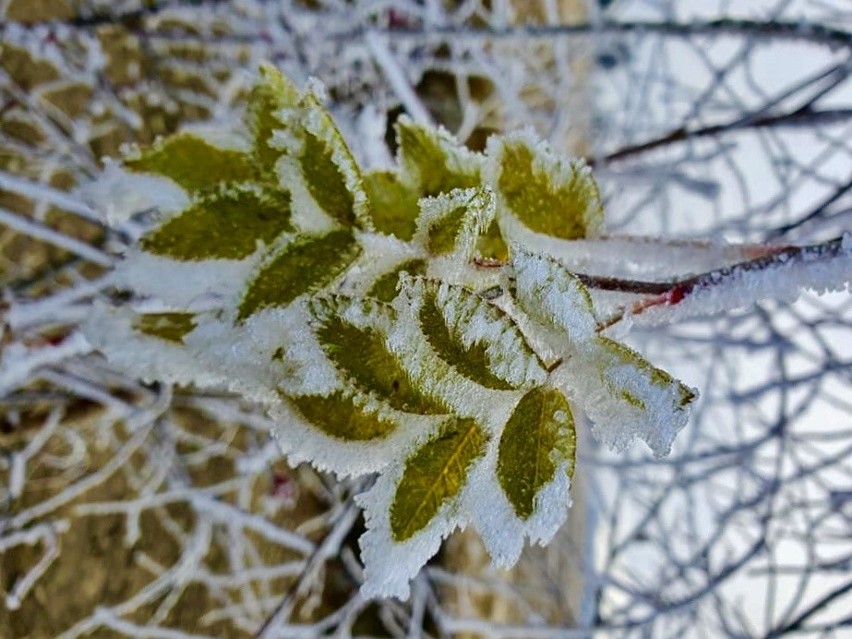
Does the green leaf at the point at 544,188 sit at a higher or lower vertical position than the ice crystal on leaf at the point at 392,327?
higher

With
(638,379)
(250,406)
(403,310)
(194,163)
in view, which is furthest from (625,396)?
(250,406)

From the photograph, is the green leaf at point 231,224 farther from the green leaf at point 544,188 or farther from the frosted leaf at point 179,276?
the green leaf at point 544,188

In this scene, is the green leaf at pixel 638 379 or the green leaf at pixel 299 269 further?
the green leaf at pixel 299 269

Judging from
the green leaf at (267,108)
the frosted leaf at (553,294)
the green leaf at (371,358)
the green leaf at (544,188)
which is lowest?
the green leaf at (371,358)

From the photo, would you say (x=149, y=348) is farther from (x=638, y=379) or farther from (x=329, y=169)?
(x=638, y=379)

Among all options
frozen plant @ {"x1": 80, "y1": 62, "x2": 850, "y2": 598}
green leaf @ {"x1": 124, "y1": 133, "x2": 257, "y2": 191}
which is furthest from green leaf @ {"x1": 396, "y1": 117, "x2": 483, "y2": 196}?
green leaf @ {"x1": 124, "y1": 133, "x2": 257, "y2": 191}

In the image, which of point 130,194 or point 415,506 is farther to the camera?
point 130,194

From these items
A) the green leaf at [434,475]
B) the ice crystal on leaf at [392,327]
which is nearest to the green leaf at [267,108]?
the ice crystal on leaf at [392,327]
